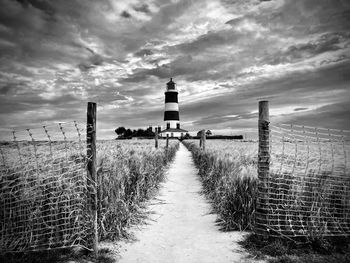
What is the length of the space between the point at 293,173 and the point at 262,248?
1.58 meters

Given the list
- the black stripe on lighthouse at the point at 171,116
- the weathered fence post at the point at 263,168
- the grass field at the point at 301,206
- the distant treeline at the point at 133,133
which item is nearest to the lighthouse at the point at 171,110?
the black stripe on lighthouse at the point at 171,116

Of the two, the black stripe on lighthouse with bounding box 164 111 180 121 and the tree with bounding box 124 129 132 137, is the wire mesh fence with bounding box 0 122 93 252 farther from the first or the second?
the tree with bounding box 124 129 132 137

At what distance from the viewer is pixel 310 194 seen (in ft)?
14.6

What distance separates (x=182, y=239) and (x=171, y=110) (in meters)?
60.1

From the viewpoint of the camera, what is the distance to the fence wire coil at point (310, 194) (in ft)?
13.0

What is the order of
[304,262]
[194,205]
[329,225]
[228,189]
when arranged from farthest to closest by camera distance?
1. [194,205]
2. [228,189]
3. [329,225]
4. [304,262]

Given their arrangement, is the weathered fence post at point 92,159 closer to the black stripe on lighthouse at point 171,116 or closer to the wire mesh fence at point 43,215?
the wire mesh fence at point 43,215

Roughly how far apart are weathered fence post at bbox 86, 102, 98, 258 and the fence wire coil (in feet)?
8.33

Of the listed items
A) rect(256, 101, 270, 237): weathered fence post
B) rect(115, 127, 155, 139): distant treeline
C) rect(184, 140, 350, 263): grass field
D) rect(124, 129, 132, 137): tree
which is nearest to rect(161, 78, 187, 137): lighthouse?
rect(115, 127, 155, 139): distant treeline

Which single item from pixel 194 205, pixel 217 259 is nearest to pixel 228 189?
pixel 194 205

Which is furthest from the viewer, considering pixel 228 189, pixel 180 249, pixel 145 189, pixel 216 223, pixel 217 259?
pixel 145 189

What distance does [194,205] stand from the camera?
6.37 metres

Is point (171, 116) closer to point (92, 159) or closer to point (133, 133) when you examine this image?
point (133, 133)

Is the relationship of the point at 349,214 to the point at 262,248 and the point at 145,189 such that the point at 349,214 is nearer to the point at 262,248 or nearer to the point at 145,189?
the point at 262,248
